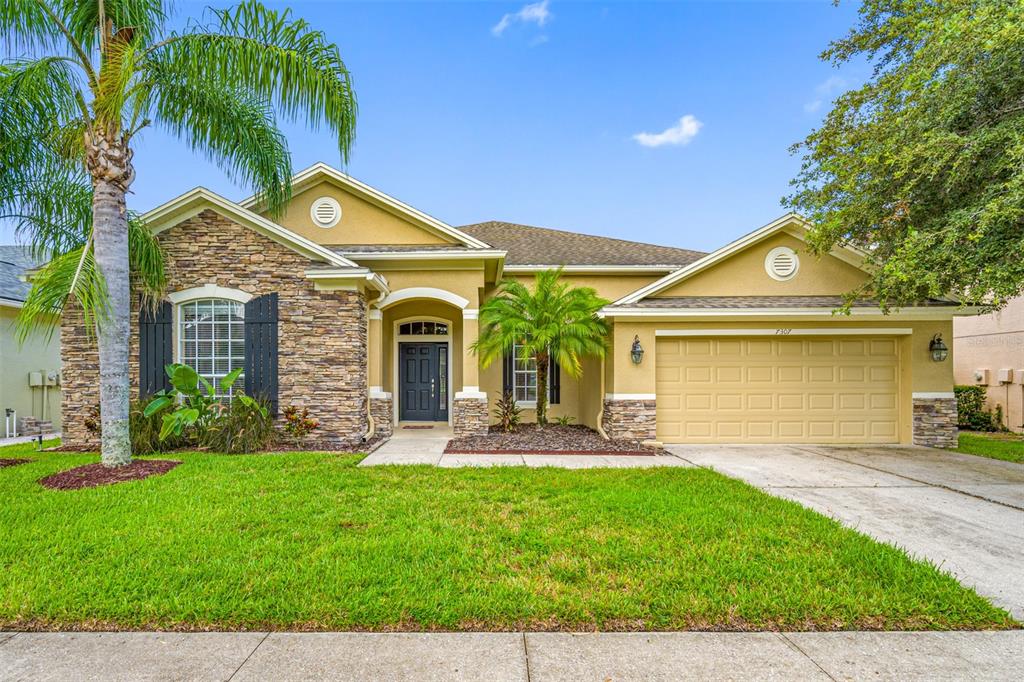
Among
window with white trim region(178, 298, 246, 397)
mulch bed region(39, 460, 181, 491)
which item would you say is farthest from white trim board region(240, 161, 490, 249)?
mulch bed region(39, 460, 181, 491)

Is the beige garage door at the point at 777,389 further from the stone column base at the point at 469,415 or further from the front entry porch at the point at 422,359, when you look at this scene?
the front entry porch at the point at 422,359

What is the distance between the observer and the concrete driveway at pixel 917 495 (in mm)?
4117

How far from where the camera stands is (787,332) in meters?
9.65

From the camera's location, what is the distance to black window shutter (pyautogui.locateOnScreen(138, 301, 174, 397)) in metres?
8.89

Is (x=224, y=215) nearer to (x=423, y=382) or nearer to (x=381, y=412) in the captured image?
(x=381, y=412)

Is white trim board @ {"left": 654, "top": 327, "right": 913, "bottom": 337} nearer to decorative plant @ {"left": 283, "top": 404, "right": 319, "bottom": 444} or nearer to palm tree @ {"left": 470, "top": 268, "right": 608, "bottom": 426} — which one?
palm tree @ {"left": 470, "top": 268, "right": 608, "bottom": 426}

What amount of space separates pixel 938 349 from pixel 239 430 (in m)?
13.5

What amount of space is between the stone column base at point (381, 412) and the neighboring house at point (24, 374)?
7592 mm

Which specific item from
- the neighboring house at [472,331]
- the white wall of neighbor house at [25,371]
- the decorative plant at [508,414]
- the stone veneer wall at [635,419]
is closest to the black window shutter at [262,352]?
the neighboring house at [472,331]

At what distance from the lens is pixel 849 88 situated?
11062 millimetres

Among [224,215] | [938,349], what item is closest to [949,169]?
[938,349]

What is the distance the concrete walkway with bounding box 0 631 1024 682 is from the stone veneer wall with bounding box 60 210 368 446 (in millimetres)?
6085

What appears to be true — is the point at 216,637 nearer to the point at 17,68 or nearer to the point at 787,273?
the point at 17,68

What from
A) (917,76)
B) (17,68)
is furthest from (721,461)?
(17,68)
